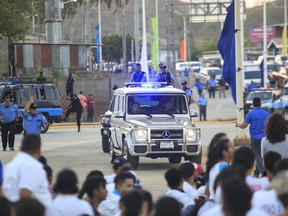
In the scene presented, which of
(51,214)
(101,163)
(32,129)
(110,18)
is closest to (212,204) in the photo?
(51,214)

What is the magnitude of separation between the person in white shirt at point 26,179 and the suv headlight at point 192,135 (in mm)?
11682

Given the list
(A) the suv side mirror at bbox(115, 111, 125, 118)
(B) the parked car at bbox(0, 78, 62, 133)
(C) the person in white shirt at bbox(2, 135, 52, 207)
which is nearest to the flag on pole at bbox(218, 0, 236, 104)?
(A) the suv side mirror at bbox(115, 111, 125, 118)

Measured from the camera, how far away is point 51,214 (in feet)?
30.1

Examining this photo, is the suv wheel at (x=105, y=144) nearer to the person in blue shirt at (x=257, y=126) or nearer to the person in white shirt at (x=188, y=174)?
the person in blue shirt at (x=257, y=126)

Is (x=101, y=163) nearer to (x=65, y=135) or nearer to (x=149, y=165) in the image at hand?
(x=149, y=165)

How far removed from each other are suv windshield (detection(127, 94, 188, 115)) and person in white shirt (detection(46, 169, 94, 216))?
1343cm

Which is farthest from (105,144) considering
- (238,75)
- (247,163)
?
(247,163)

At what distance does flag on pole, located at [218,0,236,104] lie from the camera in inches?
1049

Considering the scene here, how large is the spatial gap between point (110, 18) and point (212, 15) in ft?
438

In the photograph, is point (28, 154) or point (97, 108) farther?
point (97, 108)

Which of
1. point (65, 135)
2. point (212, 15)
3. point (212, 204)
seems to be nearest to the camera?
point (212, 204)

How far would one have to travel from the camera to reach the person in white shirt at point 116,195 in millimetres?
10914

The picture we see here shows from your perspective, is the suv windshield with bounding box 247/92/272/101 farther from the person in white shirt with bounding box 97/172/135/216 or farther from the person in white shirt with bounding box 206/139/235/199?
the person in white shirt with bounding box 97/172/135/216

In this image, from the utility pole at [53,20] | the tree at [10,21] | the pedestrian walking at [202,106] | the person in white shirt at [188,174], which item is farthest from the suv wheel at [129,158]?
the utility pole at [53,20]
